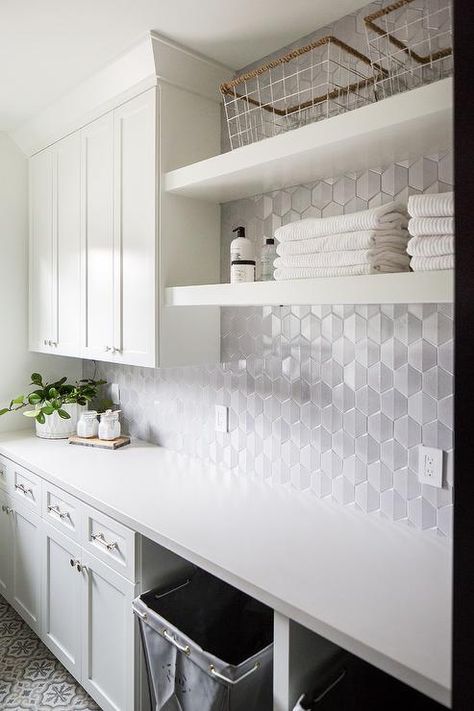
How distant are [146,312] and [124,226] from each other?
41 cm

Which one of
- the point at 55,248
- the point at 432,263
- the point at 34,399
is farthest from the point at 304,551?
the point at 55,248

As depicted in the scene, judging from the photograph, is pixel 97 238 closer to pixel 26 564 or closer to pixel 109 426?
pixel 109 426

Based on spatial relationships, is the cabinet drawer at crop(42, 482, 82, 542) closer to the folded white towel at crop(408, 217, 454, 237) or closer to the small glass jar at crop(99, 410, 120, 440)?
the small glass jar at crop(99, 410, 120, 440)

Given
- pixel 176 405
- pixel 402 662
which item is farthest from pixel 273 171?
pixel 402 662

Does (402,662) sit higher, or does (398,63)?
(398,63)

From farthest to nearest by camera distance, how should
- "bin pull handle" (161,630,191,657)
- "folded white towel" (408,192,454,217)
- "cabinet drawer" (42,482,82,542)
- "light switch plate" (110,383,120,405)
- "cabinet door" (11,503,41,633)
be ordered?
"light switch plate" (110,383,120,405)
"cabinet door" (11,503,41,633)
"cabinet drawer" (42,482,82,542)
"bin pull handle" (161,630,191,657)
"folded white towel" (408,192,454,217)

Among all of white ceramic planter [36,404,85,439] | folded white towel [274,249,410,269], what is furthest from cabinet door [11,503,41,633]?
folded white towel [274,249,410,269]

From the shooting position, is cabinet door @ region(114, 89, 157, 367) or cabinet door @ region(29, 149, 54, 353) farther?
cabinet door @ region(29, 149, 54, 353)

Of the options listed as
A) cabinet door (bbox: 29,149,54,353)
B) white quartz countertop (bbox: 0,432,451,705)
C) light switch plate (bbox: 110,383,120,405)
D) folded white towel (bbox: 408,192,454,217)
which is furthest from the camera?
light switch plate (bbox: 110,383,120,405)

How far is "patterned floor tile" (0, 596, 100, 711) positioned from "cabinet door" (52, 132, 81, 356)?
1.36 meters

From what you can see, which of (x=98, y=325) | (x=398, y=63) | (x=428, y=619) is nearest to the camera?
(x=428, y=619)

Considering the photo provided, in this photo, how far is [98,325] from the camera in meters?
2.46

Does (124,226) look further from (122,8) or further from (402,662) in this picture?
(402,662)

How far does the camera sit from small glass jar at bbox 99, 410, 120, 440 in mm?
2670
